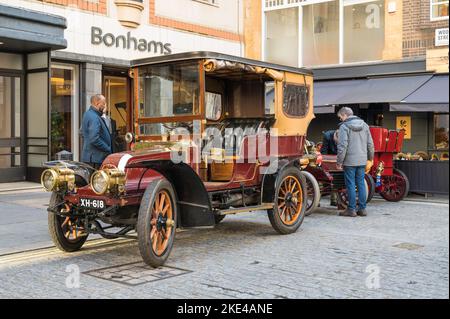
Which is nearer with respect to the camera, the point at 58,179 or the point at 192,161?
the point at 58,179

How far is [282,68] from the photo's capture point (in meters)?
7.36

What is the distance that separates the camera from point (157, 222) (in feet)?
18.0

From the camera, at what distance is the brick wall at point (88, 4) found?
12.5 metres

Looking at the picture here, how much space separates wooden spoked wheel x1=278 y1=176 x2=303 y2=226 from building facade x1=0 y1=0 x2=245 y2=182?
17.7 feet

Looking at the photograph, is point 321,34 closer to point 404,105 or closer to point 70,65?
point 404,105

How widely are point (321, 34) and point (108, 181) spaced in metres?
12.1

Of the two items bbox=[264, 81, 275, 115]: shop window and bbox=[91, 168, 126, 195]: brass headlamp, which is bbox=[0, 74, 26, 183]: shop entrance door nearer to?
bbox=[264, 81, 275, 115]: shop window

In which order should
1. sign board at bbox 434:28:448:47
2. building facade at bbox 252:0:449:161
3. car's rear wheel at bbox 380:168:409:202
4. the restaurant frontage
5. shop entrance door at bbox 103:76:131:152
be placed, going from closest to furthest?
1. car's rear wheel at bbox 380:168:409:202
2. the restaurant frontage
3. sign board at bbox 434:28:448:47
4. building facade at bbox 252:0:449:161
5. shop entrance door at bbox 103:76:131:152

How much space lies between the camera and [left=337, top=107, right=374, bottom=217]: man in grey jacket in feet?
29.3

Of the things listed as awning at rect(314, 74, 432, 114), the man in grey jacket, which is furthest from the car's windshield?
awning at rect(314, 74, 432, 114)

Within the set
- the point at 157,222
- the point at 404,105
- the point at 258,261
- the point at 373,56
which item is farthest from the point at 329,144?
the point at 157,222

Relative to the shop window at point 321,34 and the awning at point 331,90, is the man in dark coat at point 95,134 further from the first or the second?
the shop window at point 321,34

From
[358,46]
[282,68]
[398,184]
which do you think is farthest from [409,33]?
[282,68]

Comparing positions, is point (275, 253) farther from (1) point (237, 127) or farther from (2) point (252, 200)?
(1) point (237, 127)
